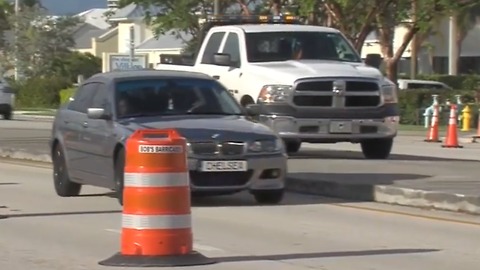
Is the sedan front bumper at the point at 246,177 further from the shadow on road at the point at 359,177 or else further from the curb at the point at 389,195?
the shadow on road at the point at 359,177

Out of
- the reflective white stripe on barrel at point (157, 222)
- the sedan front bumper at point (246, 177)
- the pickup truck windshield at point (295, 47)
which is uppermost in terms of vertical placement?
the pickup truck windshield at point (295, 47)

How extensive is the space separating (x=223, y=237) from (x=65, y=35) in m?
Answer: 73.5

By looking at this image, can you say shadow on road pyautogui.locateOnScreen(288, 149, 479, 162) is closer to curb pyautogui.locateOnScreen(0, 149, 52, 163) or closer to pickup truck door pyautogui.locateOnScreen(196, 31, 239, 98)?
pickup truck door pyautogui.locateOnScreen(196, 31, 239, 98)

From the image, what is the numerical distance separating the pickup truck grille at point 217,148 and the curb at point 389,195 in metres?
1.99

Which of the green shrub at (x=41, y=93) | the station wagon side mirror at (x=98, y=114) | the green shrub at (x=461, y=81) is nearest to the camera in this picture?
the station wagon side mirror at (x=98, y=114)

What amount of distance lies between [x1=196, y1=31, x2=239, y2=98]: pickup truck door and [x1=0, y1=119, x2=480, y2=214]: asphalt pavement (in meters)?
1.71

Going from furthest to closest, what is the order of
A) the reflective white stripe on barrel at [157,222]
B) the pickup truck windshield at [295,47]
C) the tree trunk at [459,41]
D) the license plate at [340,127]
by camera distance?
the tree trunk at [459,41], the pickup truck windshield at [295,47], the license plate at [340,127], the reflective white stripe on barrel at [157,222]

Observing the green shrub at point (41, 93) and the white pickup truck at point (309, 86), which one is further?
the green shrub at point (41, 93)

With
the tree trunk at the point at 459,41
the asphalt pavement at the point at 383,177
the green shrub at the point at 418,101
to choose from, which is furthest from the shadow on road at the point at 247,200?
the tree trunk at the point at 459,41

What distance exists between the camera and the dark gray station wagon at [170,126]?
14422 millimetres

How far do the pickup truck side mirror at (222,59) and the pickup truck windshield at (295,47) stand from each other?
13.4 inches

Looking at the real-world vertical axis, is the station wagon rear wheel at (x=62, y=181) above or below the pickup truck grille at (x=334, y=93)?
below

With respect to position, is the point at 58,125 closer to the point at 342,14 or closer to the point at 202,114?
the point at 202,114

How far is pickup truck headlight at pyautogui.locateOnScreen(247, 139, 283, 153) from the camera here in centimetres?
1455
